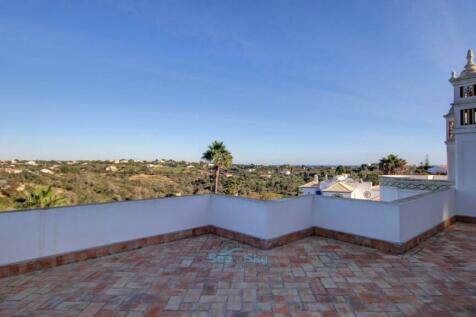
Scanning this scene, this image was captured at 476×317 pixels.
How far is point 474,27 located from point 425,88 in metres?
3.82

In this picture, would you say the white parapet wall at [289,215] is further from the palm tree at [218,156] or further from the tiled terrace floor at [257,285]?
the palm tree at [218,156]

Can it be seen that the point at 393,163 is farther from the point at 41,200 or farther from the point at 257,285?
the point at 41,200

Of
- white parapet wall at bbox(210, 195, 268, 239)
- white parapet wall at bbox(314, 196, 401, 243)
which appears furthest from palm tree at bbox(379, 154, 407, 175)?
white parapet wall at bbox(210, 195, 268, 239)

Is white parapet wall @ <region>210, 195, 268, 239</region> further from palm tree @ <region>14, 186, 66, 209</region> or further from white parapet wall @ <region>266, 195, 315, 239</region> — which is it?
palm tree @ <region>14, 186, 66, 209</region>

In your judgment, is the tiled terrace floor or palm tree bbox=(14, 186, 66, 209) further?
palm tree bbox=(14, 186, 66, 209)

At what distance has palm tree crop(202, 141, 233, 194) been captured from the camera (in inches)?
754

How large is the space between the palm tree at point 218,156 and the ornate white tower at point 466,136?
14193 millimetres

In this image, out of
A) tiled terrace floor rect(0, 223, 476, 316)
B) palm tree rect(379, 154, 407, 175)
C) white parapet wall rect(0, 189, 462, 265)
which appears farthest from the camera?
palm tree rect(379, 154, 407, 175)

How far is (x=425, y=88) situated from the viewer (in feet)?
33.6

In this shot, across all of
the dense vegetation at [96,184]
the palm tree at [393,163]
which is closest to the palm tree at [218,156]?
the dense vegetation at [96,184]

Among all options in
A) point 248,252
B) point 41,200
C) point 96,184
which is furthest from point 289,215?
point 96,184

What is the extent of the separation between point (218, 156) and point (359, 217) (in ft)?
48.9

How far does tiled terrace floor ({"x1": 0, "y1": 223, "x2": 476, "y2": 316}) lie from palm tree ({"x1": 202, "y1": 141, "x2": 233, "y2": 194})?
14669 millimetres

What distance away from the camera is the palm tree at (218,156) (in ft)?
62.8
